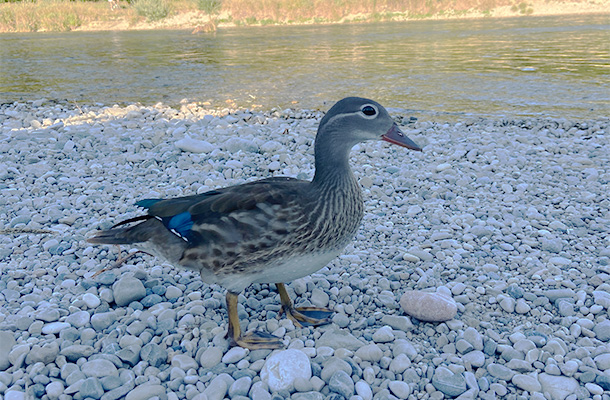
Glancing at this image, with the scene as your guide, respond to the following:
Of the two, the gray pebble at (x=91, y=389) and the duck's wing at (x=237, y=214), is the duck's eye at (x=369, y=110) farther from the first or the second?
the gray pebble at (x=91, y=389)

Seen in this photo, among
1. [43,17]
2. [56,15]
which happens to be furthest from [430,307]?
[43,17]

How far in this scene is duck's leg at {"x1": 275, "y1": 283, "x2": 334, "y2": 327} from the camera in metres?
3.61

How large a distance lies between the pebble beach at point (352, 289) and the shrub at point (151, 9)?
126ft

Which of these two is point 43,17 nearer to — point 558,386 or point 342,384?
point 342,384

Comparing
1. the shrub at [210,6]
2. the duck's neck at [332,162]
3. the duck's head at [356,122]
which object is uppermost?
the shrub at [210,6]

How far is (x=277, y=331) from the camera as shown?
353 centimetres

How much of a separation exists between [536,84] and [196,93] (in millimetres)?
9413

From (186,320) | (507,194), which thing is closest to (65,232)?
(186,320)

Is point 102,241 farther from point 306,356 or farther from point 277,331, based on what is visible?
point 306,356

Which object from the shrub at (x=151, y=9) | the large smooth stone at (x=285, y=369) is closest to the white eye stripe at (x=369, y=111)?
the large smooth stone at (x=285, y=369)

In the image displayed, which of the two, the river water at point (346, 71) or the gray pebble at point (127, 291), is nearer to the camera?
the gray pebble at point (127, 291)

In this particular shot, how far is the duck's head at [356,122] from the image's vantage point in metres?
3.44

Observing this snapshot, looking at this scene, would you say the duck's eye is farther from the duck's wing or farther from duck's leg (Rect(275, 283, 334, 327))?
duck's leg (Rect(275, 283, 334, 327))

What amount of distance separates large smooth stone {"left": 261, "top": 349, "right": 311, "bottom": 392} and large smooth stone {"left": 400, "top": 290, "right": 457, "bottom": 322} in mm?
963
